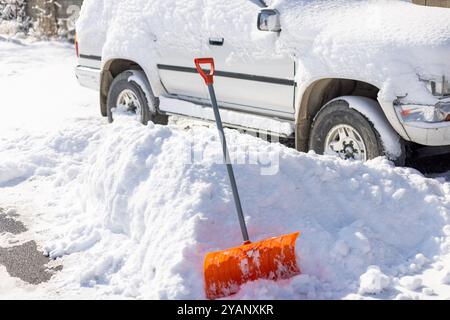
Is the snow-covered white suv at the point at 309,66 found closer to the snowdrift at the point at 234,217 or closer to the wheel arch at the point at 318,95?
the wheel arch at the point at 318,95

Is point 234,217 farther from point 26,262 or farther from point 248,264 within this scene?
point 26,262

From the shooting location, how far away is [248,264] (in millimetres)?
3934

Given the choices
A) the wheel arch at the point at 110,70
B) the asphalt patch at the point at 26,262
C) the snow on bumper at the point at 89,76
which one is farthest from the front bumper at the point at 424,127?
the snow on bumper at the point at 89,76

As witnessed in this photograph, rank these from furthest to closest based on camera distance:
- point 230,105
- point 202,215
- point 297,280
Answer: point 230,105, point 202,215, point 297,280

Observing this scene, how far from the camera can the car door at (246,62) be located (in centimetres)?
588

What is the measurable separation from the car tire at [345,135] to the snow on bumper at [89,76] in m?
3.29

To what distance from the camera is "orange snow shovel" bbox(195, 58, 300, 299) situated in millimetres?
3900

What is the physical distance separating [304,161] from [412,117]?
0.87 m

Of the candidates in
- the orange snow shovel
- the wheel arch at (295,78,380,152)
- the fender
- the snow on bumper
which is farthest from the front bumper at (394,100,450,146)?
the snow on bumper

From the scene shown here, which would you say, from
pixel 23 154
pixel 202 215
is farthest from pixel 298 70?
pixel 23 154

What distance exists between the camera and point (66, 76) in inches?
493

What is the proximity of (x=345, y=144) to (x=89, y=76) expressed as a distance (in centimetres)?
380

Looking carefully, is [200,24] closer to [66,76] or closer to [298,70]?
[298,70]

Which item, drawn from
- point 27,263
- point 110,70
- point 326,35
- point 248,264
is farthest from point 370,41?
→ point 110,70
